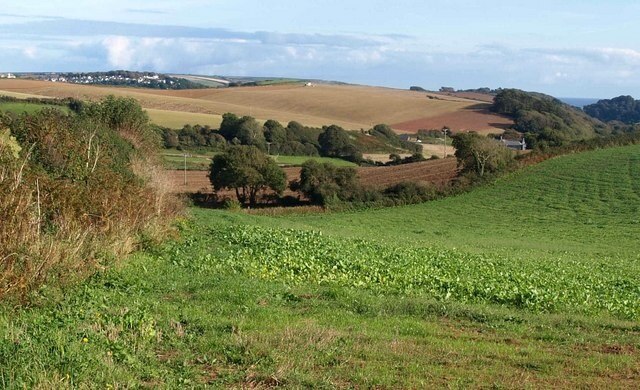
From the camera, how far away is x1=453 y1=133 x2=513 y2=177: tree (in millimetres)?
60094

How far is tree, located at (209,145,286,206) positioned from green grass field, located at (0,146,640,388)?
3588 cm

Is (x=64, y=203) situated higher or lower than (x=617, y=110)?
lower

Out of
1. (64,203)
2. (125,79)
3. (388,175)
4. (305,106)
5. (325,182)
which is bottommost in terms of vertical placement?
(325,182)

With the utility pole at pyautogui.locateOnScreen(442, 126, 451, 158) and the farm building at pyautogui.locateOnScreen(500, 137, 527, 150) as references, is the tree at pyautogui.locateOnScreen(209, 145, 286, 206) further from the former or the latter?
the farm building at pyautogui.locateOnScreen(500, 137, 527, 150)

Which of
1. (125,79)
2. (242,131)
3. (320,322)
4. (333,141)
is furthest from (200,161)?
(125,79)

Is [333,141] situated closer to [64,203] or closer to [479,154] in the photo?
[479,154]

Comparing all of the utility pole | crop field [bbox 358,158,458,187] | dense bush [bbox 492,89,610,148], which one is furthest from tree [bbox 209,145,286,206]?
dense bush [bbox 492,89,610,148]

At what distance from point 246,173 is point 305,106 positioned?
5540 cm

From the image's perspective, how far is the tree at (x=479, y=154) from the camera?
60094mm

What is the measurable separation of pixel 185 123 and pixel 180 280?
243ft

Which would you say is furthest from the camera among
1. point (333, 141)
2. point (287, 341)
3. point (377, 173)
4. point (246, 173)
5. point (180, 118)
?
point (180, 118)

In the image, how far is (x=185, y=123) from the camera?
84.4 m

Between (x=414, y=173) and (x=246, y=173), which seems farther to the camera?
(x=414, y=173)

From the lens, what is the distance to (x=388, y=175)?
6378 cm
